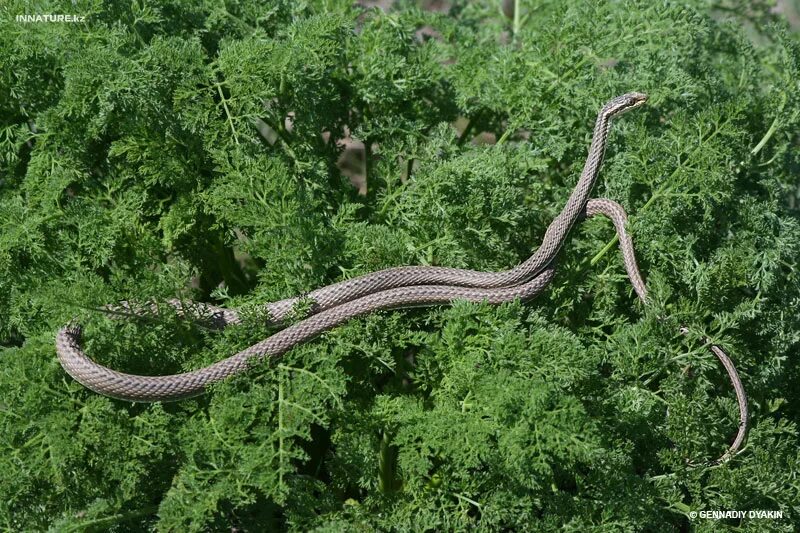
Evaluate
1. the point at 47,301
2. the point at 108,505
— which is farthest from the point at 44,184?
the point at 108,505

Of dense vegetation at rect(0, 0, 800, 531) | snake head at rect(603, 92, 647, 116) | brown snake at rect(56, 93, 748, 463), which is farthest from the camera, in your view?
snake head at rect(603, 92, 647, 116)

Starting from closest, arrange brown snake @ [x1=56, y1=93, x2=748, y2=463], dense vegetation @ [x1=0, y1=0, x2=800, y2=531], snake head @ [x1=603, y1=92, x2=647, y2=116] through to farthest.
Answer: dense vegetation @ [x1=0, y1=0, x2=800, y2=531], brown snake @ [x1=56, y1=93, x2=748, y2=463], snake head @ [x1=603, y1=92, x2=647, y2=116]

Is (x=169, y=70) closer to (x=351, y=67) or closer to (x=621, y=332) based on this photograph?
(x=351, y=67)

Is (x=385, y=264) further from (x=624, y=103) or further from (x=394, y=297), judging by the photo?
(x=624, y=103)

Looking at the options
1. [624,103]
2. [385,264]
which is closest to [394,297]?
[385,264]

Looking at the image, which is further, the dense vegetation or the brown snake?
the brown snake

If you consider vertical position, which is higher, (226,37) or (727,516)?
(226,37)
